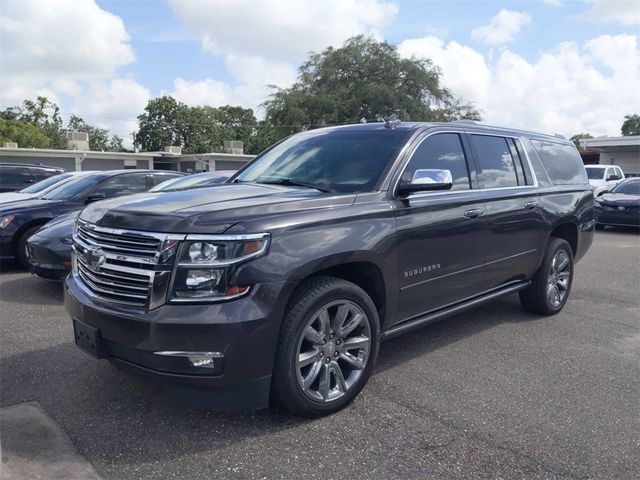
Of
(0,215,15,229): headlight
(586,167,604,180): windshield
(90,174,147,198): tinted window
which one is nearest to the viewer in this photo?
(0,215,15,229): headlight

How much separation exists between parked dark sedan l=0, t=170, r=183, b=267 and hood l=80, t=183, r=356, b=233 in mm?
4974

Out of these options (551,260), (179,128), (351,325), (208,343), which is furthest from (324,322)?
(179,128)

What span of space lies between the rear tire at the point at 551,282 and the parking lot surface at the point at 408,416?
459 millimetres

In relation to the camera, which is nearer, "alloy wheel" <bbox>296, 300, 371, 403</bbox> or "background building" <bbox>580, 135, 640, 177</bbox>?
"alloy wheel" <bbox>296, 300, 371, 403</bbox>

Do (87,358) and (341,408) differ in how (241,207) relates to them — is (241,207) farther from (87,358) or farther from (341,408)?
(87,358)

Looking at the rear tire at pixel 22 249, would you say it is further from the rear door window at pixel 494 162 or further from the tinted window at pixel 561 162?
the tinted window at pixel 561 162

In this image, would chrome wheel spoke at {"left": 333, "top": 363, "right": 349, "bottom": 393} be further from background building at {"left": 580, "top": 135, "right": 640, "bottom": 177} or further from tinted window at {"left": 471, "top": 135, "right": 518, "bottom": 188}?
background building at {"left": 580, "top": 135, "right": 640, "bottom": 177}

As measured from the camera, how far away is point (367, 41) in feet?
125

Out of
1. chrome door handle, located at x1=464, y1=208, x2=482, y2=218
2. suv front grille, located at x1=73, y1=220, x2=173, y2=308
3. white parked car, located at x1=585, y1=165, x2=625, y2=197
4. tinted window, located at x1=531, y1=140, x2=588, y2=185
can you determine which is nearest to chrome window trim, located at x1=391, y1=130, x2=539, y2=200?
chrome door handle, located at x1=464, y1=208, x2=482, y2=218

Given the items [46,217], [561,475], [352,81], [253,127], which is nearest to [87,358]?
[561,475]

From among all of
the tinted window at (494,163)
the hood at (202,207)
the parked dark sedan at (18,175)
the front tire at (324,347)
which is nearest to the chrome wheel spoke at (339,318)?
the front tire at (324,347)

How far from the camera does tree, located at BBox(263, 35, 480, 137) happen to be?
35812mm

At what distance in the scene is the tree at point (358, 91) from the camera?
35.8 metres

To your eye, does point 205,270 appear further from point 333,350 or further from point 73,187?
point 73,187
